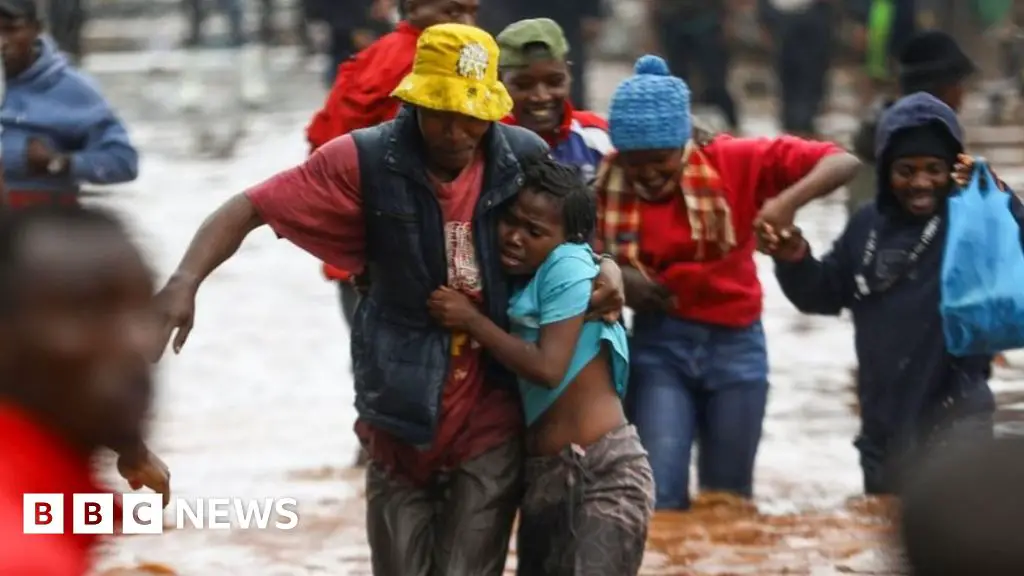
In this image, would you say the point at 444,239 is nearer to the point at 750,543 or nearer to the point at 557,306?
the point at 557,306

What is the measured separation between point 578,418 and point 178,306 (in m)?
1.00

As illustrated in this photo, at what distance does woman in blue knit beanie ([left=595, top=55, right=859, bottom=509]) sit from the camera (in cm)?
648

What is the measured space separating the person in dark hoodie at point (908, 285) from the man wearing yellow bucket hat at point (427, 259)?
5.39 feet

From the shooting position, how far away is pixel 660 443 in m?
6.86

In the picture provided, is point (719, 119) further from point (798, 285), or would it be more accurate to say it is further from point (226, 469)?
point (798, 285)

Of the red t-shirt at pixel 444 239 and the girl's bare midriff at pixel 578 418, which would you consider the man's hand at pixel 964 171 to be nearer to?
the girl's bare midriff at pixel 578 418

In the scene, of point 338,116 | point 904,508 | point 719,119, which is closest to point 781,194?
point 338,116

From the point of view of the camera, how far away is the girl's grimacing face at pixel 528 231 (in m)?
5.16

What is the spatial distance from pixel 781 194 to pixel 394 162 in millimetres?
1647

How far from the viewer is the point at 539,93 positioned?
6633 mm

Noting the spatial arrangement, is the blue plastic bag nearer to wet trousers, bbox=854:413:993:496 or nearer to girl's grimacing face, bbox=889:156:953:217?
girl's grimacing face, bbox=889:156:953:217

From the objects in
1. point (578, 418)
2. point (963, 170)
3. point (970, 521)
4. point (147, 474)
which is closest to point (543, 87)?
point (963, 170)

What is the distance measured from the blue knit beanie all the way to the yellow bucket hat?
52.3 inches

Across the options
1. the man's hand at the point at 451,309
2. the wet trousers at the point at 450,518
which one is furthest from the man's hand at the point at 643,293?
the man's hand at the point at 451,309
